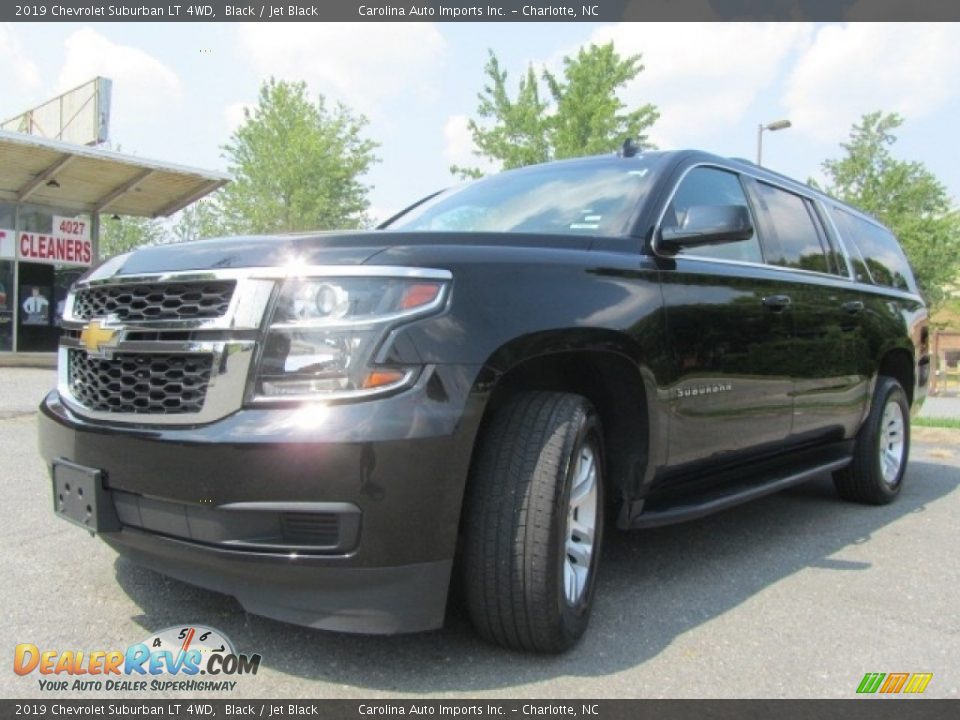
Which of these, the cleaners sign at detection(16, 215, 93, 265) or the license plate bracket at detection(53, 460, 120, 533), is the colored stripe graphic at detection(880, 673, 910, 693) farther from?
the cleaners sign at detection(16, 215, 93, 265)

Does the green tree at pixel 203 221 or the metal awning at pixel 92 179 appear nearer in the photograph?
the metal awning at pixel 92 179

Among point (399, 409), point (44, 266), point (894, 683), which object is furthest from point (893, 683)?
point (44, 266)

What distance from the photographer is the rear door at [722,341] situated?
3.06 meters

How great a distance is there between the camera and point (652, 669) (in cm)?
245

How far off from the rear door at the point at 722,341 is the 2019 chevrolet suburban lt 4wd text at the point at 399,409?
0.02 meters

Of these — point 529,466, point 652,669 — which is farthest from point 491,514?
point 652,669

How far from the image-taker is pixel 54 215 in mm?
16578

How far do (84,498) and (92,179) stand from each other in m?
15.2

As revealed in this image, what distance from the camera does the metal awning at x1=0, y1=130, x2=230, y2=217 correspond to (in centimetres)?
1410

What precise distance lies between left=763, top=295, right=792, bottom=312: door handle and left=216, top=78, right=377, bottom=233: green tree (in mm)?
21602

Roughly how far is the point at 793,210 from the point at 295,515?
3.42m

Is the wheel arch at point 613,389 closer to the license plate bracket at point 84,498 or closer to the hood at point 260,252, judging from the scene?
the hood at point 260,252

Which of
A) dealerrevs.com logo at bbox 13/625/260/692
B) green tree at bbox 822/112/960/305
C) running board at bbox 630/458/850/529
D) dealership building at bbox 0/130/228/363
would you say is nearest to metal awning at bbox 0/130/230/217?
dealership building at bbox 0/130/228/363

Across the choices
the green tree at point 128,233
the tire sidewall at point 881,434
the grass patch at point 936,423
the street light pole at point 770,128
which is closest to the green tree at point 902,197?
the street light pole at point 770,128
